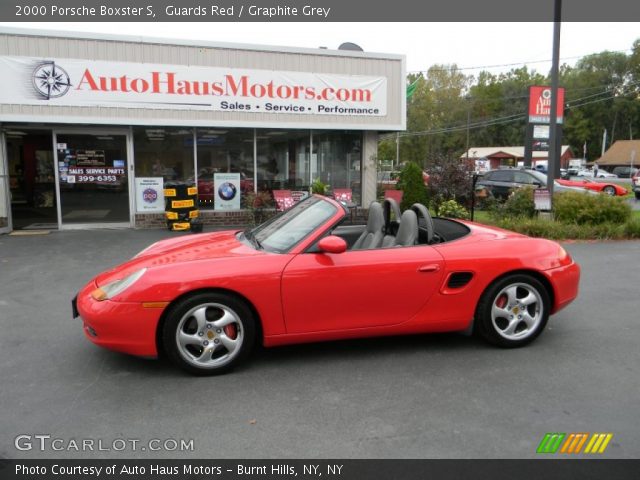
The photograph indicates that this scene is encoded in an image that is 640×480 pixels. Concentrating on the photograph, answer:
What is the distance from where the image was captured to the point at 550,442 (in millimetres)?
3057

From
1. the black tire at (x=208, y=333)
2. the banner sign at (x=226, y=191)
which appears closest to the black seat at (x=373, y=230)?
the black tire at (x=208, y=333)

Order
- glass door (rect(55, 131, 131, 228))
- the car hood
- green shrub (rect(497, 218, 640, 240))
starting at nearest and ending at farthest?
1. the car hood
2. green shrub (rect(497, 218, 640, 240))
3. glass door (rect(55, 131, 131, 228))

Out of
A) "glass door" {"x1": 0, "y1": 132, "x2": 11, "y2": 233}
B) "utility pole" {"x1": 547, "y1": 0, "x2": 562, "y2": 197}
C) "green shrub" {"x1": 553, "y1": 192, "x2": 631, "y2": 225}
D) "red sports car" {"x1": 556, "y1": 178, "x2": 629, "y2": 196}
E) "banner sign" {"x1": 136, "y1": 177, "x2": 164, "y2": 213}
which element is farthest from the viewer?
"red sports car" {"x1": 556, "y1": 178, "x2": 629, "y2": 196}

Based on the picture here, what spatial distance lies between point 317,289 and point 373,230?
120 centimetres

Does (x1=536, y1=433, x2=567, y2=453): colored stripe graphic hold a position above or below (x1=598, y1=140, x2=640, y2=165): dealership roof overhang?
below

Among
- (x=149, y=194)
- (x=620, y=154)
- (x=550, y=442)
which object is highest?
(x=620, y=154)

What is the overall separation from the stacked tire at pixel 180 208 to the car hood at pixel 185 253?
7.69 metres

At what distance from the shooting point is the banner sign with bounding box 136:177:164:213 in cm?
1286

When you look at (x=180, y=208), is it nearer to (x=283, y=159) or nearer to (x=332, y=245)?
(x=283, y=159)

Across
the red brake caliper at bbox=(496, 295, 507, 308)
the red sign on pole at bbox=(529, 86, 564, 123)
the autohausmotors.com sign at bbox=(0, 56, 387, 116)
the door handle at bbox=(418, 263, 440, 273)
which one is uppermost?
the red sign on pole at bbox=(529, 86, 564, 123)

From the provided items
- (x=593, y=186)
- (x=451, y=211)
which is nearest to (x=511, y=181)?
(x=593, y=186)

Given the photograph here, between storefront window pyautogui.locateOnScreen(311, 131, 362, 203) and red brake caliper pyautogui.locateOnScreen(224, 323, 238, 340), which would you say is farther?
storefront window pyautogui.locateOnScreen(311, 131, 362, 203)

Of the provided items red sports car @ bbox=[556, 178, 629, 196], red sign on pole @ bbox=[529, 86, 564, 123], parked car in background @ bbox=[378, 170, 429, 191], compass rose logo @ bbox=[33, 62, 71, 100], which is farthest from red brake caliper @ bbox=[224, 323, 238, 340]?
red sign on pole @ bbox=[529, 86, 564, 123]

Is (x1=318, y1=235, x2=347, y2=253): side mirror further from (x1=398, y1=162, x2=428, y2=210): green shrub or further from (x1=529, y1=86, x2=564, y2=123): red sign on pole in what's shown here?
(x1=529, y1=86, x2=564, y2=123): red sign on pole
